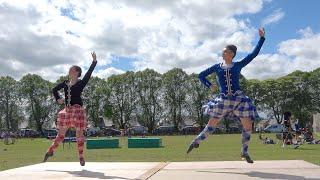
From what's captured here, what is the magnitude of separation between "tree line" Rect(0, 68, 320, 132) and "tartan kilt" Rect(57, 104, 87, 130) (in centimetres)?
8523

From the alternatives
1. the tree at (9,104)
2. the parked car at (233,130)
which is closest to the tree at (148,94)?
the parked car at (233,130)

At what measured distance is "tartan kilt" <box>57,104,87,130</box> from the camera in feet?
32.3

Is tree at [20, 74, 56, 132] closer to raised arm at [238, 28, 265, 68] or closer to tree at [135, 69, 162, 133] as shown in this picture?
tree at [135, 69, 162, 133]

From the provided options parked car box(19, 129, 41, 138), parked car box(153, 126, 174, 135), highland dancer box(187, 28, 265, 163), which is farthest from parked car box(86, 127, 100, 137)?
highland dancer box(187, 28, 265, 163)

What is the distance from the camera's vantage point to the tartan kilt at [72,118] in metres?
9.84

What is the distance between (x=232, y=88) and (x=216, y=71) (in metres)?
0.50

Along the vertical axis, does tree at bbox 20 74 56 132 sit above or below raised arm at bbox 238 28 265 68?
above

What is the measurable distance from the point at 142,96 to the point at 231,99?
87447 mm

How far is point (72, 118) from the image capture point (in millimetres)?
9867

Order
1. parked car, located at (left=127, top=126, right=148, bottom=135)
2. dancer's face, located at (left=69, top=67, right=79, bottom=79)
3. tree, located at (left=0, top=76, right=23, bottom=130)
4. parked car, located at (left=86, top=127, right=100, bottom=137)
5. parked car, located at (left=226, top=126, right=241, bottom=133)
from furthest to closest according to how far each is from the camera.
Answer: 1. tree, located at (left=0, top=76, right=23, bottom=130)
2. parked car, located at (left=226, top=126, right=241, bottom=133)
3. parked car, located at (left=127, top=126, right=148, bottom=135)
4. parked car, located at (left=86, top=127, right=100, bottom=137)
5. dancer's face, located at (left=69, top=67, right=79, bottom=79)

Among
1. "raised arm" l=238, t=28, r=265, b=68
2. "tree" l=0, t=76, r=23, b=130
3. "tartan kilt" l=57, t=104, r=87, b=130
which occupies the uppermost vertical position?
"tree" l=0, t=76, r=23, b=130

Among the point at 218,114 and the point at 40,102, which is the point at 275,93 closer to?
the point at 40,102

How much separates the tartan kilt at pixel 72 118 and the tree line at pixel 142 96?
85.2m

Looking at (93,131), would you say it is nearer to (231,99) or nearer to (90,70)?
(90,70)
